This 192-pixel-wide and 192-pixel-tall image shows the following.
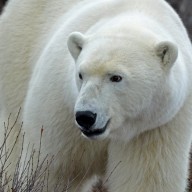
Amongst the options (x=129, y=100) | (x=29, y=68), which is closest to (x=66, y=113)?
(x=129, y=100)

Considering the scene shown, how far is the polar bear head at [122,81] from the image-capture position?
439 cm

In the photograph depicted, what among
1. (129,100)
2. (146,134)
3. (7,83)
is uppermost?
(129,100)

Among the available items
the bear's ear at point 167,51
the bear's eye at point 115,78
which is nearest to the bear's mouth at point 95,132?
the bear's eye at point 115,78

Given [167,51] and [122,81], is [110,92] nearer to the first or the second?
[122,81]

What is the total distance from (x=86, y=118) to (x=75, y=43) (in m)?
0.57

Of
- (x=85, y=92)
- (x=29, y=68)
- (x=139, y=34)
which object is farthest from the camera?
(x=29, y=68)

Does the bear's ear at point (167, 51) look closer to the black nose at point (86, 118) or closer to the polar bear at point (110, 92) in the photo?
the polar bear at point (110, 92)

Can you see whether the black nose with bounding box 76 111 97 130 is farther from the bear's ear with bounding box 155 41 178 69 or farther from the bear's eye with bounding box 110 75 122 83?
the bear's ear with bounding box 155 41 178 69

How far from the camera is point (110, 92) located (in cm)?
445

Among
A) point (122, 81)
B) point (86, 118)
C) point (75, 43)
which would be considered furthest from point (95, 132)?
point (75, 43)

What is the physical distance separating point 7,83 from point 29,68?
0.23 meters

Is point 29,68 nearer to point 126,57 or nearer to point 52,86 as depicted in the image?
point 52,86

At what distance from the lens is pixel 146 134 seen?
5023mm

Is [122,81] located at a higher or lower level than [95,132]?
higher
